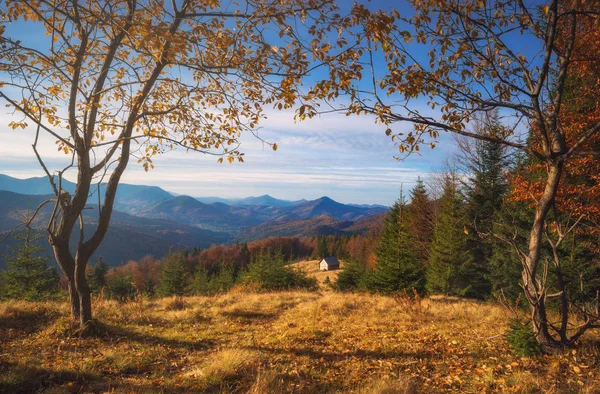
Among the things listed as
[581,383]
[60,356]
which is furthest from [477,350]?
[60,356]

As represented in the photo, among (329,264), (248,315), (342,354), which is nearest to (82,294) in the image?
(248,315)

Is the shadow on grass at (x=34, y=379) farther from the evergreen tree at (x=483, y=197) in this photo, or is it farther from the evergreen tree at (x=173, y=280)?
the evergreen tree at (x=173, y=280)

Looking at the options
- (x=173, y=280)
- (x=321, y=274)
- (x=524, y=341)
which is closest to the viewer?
(x=524, y=341)

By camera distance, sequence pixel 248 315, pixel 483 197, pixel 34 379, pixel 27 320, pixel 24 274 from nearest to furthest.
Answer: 1. pixel 34 379
2. pixel 27 320
3. pixel 248 315
4. pixel 24 274
5. pixel 483 197

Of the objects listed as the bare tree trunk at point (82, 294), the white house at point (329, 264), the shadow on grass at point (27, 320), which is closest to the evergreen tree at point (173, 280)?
the shadow on grass at point (27, 320)

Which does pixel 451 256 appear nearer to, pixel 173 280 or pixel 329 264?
pixel 173 280

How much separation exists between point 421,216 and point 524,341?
22.6 metres

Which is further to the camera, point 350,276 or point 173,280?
point 173,280

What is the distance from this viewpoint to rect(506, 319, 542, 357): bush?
15.0 feet

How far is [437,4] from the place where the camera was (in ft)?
13.0

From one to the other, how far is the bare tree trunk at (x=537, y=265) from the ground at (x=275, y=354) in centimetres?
27

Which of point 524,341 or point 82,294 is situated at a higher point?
point 82,294

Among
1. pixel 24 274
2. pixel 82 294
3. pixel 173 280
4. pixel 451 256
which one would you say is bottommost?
pixel 173 280

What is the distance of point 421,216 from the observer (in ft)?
85.8
